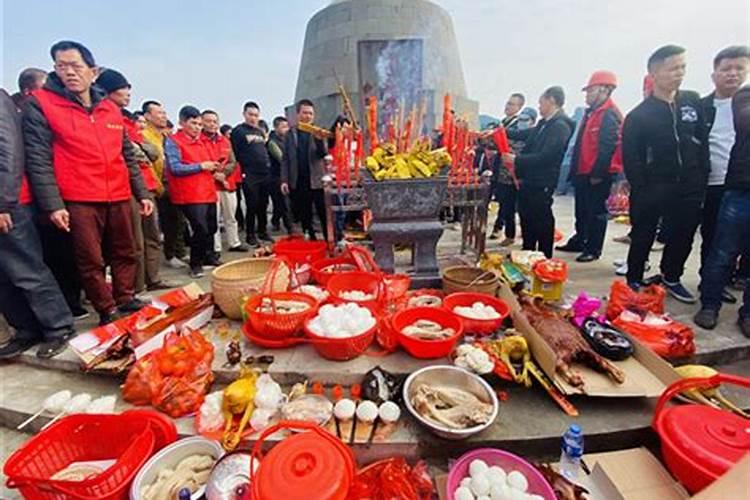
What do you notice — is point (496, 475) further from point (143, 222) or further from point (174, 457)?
point (143, 222)

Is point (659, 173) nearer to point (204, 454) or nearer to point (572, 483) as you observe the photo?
point (572, 483)

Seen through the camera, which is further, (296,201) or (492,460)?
(296,201)

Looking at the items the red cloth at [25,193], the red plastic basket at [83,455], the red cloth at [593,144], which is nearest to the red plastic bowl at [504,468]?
the red plastic basket at [83,455]

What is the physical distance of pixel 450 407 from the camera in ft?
6.41

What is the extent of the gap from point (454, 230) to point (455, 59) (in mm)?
7478

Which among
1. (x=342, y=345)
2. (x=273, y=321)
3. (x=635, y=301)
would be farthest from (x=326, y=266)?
(x=635, y=301)

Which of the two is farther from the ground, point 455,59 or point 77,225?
point 455,59

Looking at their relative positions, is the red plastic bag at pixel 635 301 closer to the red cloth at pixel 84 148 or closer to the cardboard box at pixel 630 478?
the cardboard box at pixel 630 478

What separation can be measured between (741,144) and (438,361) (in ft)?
9.93

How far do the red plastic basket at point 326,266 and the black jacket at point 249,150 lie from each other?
9.79ft

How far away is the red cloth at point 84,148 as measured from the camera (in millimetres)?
2582

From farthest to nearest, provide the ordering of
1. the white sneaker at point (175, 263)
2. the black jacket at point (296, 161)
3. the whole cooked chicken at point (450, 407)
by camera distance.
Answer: the black jacket at point (296, 161) → the white sneaker at point (175, 263) → the whole cooked chicken at point (450, 407)

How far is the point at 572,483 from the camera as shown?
1.54 meters

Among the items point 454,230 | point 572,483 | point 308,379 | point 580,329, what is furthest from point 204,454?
point 454,230
